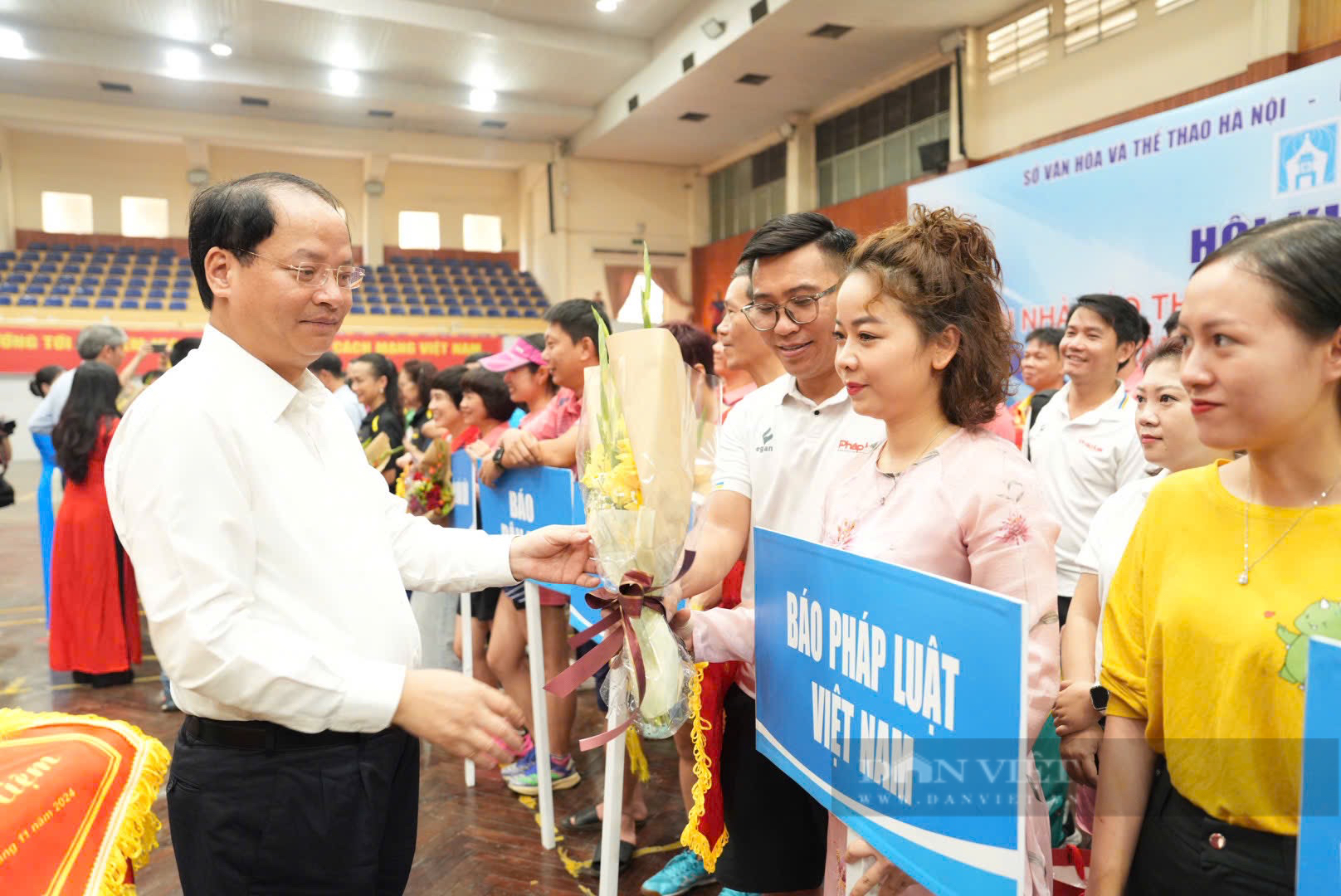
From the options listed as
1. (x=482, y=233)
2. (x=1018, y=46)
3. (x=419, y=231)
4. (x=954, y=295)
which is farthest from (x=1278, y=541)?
(x=482, y=233)

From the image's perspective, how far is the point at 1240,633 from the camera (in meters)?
0.91

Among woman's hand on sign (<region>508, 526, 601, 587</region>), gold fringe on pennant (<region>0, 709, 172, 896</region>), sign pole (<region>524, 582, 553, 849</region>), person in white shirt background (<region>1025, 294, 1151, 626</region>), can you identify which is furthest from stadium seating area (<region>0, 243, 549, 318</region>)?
woman's hand on sign (<region>508, 526, 601, 587</region>)

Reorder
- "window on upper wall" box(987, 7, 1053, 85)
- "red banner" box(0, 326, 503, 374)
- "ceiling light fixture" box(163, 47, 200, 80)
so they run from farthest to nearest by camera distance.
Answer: "red banner" box(0, 326, 503, 374) < "ceiling light fixture" box(163, 47, 200, 80) < "window on upper wall" box(987, 7, 1053, 85)

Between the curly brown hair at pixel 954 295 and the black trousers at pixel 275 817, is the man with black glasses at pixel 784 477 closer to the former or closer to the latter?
the curly brown hair at pixel 954 295

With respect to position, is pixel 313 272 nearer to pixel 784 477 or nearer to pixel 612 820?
pixel 784 477

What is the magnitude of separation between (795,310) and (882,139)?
10.8m

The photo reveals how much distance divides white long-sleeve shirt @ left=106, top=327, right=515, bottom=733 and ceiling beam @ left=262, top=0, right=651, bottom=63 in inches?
428

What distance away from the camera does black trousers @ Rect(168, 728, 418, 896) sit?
4.25ft

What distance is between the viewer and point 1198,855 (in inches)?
38.4

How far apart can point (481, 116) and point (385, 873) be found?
14.7 m

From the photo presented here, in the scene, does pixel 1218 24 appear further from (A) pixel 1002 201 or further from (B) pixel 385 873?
(B) pixel 385 873

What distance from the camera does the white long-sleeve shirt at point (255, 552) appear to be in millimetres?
1141

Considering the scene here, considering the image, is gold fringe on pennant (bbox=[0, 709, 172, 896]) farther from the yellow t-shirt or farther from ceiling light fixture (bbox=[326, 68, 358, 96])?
ceiling light fixture (bbox=[326, 68, 358, 96])

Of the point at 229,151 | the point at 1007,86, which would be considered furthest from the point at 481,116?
the point at 1007,86
